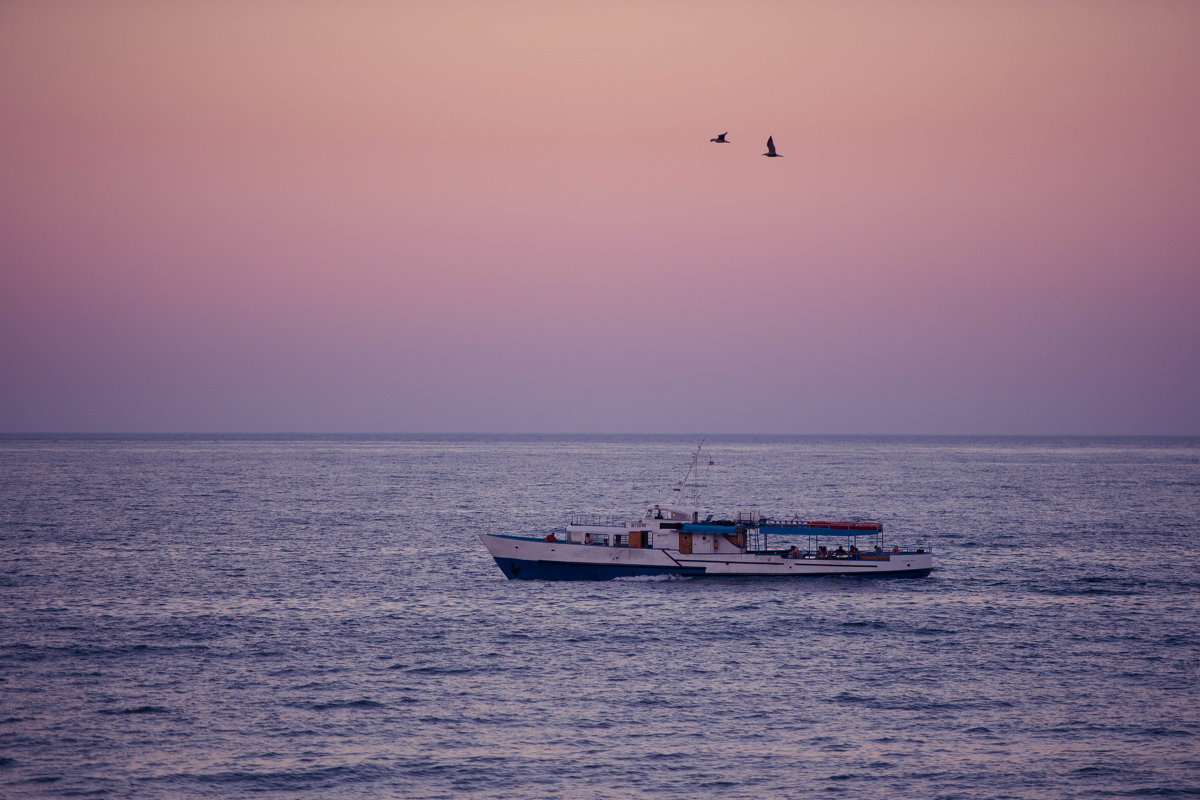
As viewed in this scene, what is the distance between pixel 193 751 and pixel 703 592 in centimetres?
3911

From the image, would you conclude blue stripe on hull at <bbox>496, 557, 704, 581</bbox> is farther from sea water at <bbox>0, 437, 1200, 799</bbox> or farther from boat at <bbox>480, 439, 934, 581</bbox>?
sea water at <bbox>0, 437, 1200, 799</bbox>

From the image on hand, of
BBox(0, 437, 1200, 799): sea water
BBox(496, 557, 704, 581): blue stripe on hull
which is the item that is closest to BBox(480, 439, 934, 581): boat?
BBox(496, 557, 704, 581): blue stripe on hull

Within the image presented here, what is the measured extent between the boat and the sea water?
49.2 inches

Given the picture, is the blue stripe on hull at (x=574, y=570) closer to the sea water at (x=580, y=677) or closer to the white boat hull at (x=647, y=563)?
the white boat hull at (x=647, y=563)

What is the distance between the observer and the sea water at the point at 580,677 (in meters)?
36.8

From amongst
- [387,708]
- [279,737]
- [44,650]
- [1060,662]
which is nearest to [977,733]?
[1060,662]

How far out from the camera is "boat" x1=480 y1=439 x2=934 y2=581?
242 feet

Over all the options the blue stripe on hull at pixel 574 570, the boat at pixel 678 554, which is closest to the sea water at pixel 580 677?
the blue stripe on hull at pixel 574 570

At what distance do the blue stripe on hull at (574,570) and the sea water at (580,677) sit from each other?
107 cm

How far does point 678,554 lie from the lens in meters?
73.8

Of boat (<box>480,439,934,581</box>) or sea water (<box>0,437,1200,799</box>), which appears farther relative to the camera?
boat (<box>480,439,934,581</box>)

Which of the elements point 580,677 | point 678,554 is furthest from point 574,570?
point 580,677

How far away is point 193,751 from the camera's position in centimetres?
3847

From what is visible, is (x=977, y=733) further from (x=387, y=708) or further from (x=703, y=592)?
(x=703, y=592)
